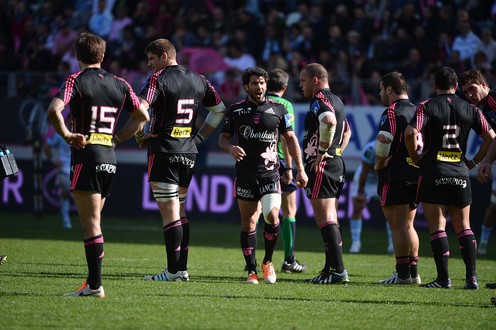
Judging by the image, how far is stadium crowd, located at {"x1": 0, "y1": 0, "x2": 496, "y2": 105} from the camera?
20.0 metres

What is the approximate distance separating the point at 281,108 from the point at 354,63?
1119 cm

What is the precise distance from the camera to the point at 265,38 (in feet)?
74.6

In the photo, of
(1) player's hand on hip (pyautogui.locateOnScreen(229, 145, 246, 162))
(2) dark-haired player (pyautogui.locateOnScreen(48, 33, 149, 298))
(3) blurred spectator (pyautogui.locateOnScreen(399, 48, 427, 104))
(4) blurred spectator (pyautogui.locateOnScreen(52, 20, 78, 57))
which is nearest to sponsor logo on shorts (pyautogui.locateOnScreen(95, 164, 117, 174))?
(2) dark-haired player (pyautogui.locateOnScreen(48, 33, 149, 298))

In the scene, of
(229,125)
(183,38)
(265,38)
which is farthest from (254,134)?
(183,38)

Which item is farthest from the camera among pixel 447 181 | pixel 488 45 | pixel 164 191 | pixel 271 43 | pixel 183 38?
pixel 183 38

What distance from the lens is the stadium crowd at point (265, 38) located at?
20.0 meters

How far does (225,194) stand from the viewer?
20.5 m

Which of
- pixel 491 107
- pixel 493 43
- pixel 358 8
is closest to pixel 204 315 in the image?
pixel 491 107

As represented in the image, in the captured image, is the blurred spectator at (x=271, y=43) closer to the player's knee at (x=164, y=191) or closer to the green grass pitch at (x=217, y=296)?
the green grass pitch at (x=217, y=296)

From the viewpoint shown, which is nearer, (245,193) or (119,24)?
(245,193)

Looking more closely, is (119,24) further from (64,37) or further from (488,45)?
(488,45)

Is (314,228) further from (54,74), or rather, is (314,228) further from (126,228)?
(54,74)

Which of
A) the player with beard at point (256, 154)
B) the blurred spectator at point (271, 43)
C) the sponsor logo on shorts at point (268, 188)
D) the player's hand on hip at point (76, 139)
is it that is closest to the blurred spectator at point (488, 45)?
Answer: the blurred spectator at point (271, 43)

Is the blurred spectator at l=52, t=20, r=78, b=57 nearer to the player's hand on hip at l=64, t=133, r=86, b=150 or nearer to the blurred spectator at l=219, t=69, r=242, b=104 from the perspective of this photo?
the blurred spectator at l=219, t=69, r=242, b=104
